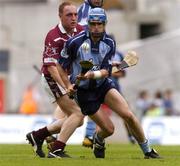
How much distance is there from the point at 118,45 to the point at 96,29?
24.0 meters

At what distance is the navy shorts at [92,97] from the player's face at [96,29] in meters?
0.74

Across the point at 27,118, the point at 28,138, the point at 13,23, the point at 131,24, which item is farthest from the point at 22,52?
the point at 28,138

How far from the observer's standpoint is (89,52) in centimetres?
1417

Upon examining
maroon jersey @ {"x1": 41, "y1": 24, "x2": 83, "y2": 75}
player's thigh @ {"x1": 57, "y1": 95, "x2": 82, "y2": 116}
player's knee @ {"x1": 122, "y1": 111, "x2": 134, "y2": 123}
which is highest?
maroon jersey @ {"x1": 41, "y1": 24, "x2": 83, "y2": 75}

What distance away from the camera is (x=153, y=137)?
1055 inches

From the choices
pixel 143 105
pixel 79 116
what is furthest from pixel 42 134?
pixel 143 105

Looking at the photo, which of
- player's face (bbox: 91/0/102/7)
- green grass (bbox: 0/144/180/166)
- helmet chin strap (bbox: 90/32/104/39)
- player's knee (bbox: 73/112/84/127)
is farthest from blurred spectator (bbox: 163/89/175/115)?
helmet chin strap (bbox: 90/32/104/39)

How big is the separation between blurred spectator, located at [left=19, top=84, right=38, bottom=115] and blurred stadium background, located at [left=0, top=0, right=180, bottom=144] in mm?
358

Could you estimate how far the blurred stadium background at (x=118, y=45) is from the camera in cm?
3672

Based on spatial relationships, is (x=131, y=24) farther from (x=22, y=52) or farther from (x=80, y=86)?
(x=80, y=86)

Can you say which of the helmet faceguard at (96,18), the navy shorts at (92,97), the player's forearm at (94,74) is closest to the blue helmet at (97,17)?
the helmet faceguard at (96,18)

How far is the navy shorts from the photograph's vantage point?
1430 cm

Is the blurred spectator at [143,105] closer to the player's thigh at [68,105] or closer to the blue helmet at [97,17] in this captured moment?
the player's thigh at [68,105]

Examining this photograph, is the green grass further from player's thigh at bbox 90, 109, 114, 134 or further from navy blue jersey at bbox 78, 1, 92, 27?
navy blue jersey at bbox 78, 1, 92, 27
